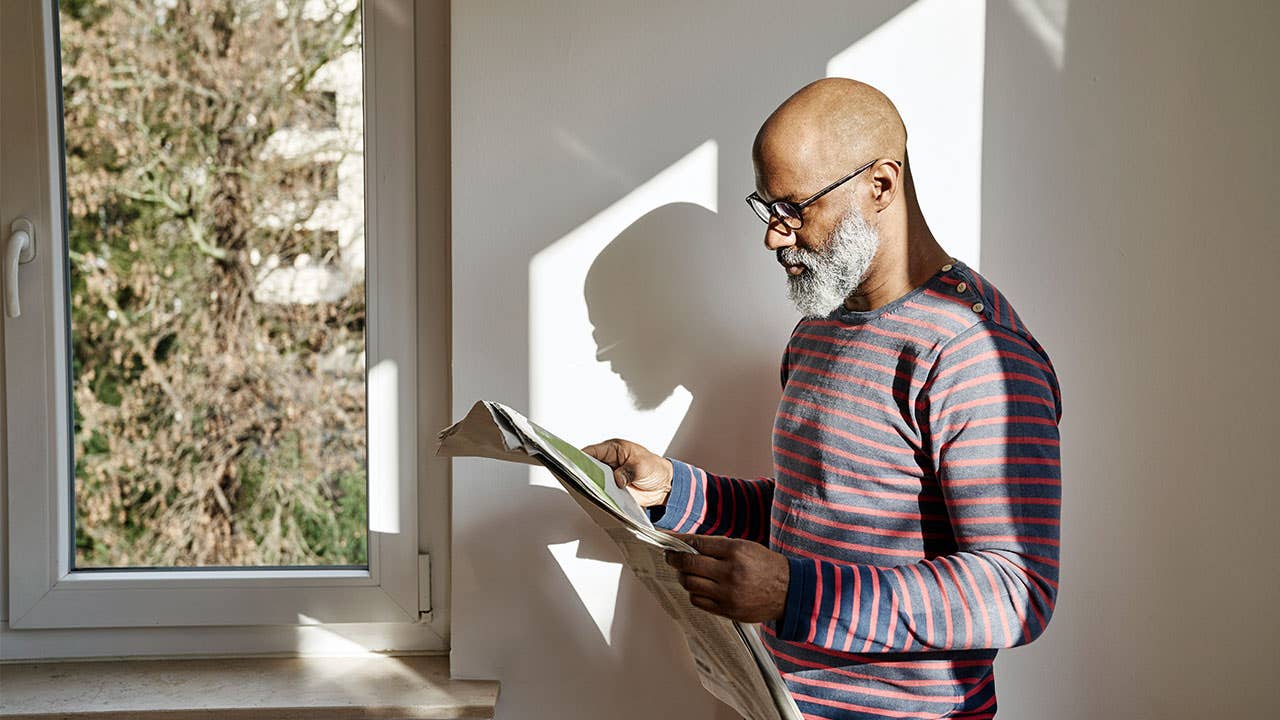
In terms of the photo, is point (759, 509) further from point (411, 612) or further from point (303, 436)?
point (303, 436)

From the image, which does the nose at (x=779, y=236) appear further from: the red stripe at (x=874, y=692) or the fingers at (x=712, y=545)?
the red stripe at (x=874, y=692)

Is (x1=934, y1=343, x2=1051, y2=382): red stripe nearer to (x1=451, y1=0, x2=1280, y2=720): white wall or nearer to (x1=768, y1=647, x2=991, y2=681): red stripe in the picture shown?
(x1=768, y1=647, x2=991, y2=681): red stripe

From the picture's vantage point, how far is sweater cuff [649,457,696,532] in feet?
4.41

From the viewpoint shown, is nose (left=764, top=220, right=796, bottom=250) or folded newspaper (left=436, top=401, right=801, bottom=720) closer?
folded newspaper (left=436, top=401, right=801, bottom=720)

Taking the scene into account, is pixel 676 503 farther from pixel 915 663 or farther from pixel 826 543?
pixel 915 663

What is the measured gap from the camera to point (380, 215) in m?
1.63

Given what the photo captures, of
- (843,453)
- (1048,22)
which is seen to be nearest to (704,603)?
(843,453)

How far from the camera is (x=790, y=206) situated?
43.6 inches

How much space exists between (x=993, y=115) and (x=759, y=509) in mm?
752

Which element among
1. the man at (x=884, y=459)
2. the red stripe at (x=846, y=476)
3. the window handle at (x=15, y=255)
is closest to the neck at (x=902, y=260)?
the man at (x=884, y=459)

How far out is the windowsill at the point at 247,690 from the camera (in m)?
1.47

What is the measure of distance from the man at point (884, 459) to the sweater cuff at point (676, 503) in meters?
0.19

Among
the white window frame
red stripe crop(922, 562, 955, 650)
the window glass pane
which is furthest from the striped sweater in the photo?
the window glass pane

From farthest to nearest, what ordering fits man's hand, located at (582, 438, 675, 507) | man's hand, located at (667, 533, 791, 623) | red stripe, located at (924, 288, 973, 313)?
man's hand, located at (582, 438, 675, 507), red stripe, located at (924, 288, 973, 313), man's hand, located at (667, 533, 791, 623)
